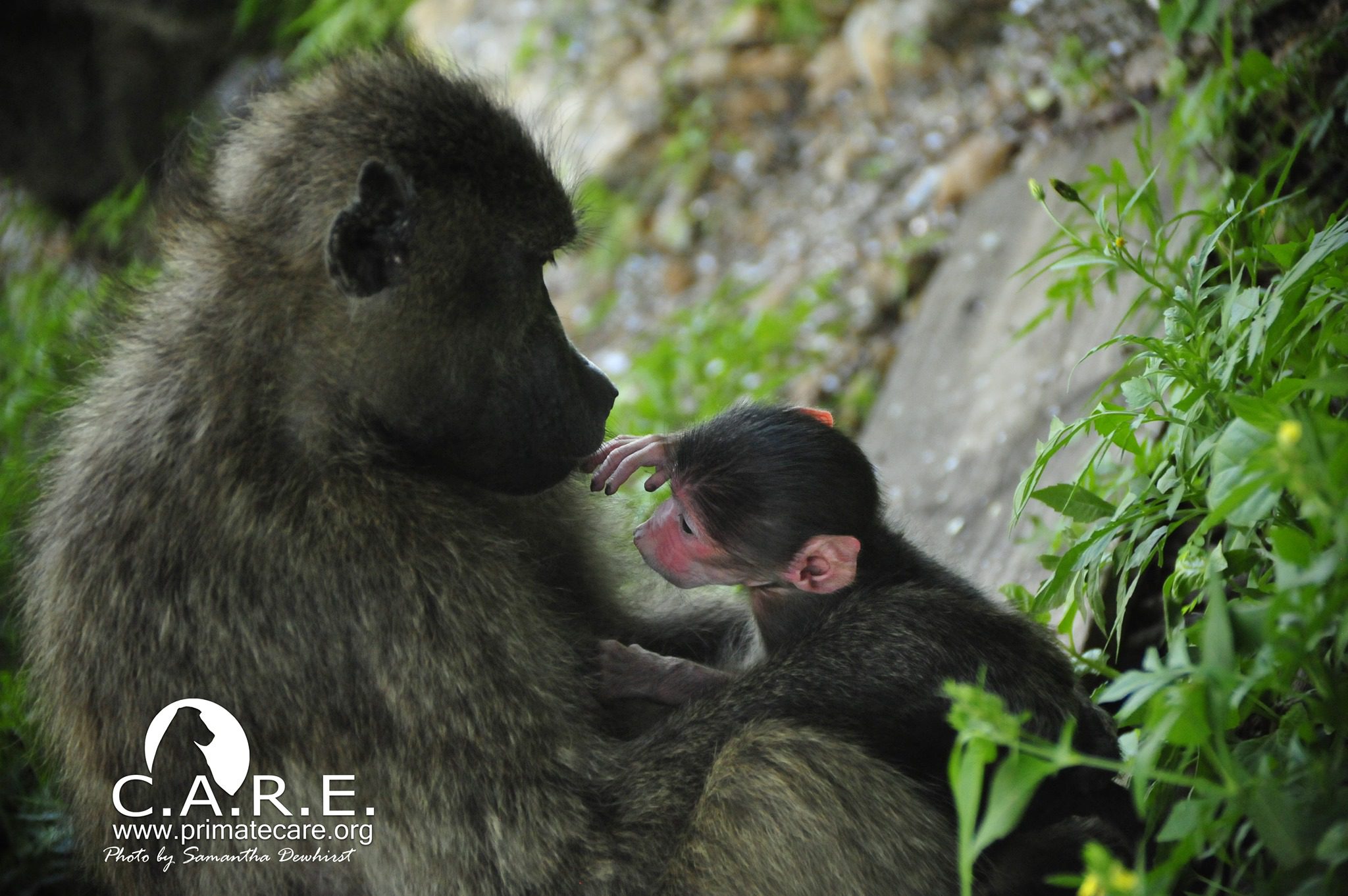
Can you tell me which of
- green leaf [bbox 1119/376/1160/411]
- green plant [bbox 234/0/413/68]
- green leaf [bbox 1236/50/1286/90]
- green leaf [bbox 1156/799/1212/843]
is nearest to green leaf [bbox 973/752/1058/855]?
green leaf [bbox 1156/799/1212/843]

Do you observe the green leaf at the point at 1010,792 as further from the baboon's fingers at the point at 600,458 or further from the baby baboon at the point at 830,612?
the baboon's fingers at the point at 600,458

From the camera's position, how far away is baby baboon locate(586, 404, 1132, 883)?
86.7 inches

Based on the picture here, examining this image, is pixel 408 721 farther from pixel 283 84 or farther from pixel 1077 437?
pixel 1077 437

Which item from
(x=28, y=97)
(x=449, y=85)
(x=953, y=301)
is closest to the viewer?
(x=449, y=85)

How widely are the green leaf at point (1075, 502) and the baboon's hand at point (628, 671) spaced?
832mm

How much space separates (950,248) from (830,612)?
11.2ft

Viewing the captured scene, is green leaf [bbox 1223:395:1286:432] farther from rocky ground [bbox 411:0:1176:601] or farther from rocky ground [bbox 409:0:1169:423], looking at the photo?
rocky ground [bbox 409:0:1169:423]

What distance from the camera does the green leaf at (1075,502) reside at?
2.32 metres

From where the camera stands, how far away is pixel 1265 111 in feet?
11.3

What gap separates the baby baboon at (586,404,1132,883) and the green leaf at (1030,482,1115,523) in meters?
0.23

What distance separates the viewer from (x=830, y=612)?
2.44 meters

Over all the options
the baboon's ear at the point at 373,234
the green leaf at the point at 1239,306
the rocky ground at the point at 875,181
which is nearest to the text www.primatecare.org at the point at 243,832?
the baboon's ear at the point at 373,234

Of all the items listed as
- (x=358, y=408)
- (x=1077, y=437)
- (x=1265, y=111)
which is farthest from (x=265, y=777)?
(x=1265, y=111)

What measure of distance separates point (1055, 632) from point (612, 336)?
455 centimetres
